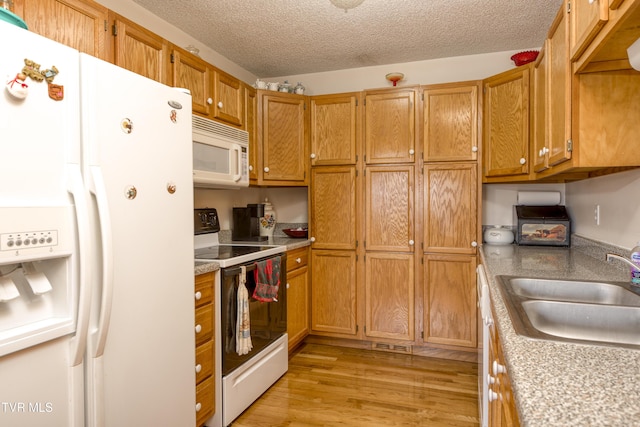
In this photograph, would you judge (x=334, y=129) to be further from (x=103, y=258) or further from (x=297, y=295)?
(x=103, y=258)

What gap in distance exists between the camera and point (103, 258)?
1.27 meters

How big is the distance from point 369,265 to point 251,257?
1.15 metres

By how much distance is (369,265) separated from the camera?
315cm

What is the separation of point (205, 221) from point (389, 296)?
1531 millimetres

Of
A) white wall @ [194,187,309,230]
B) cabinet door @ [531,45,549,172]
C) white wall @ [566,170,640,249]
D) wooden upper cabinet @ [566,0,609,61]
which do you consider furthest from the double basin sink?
white wall @ [194,187,309,230]

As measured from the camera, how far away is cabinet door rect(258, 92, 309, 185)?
311cm

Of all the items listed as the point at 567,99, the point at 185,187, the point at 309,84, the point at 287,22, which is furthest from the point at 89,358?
the point at 309,84

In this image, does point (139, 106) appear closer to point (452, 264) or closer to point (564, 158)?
point (564, 158)

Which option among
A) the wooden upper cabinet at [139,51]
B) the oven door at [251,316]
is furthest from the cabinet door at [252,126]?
the wooden upper cabinet at [139,51]

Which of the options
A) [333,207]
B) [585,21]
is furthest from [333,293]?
[585,21]

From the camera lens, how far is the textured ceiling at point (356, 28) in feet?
8.07

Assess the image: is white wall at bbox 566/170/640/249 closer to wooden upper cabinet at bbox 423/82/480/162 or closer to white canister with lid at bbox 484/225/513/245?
white canister with lid at bbox 484/225/513/245

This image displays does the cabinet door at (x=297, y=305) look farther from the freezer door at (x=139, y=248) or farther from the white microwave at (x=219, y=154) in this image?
the freezer door at (x=139, y=248)

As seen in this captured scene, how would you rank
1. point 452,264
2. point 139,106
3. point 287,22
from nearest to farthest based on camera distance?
point 139,106, point 287,22, point 452,264
